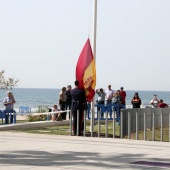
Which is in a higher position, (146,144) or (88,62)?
(88,62)

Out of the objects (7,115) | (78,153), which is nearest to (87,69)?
(7,115)

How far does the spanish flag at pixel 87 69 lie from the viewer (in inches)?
832

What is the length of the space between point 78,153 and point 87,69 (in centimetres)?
708

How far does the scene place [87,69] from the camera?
2145cm

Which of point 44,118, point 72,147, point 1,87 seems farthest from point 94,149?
point 1,87

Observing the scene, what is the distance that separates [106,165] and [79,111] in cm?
728

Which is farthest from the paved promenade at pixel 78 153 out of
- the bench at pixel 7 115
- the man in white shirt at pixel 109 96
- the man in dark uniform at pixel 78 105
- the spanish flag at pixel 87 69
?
the man in white shirt at pixel 109 96

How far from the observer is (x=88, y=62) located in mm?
21469

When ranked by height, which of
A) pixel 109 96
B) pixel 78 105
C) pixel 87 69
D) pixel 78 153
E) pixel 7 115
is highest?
pixel 87 69

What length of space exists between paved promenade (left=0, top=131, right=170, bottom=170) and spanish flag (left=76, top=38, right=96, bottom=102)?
2.68 metres

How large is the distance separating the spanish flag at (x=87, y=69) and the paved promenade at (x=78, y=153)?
268cm

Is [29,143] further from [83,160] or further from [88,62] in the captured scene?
[88,62]

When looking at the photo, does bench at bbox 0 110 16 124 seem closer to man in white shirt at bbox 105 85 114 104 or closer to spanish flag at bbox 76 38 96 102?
spanish flag at bbox 76 38 96 102

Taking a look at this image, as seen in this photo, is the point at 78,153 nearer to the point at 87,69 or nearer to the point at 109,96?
the point at 87,69
